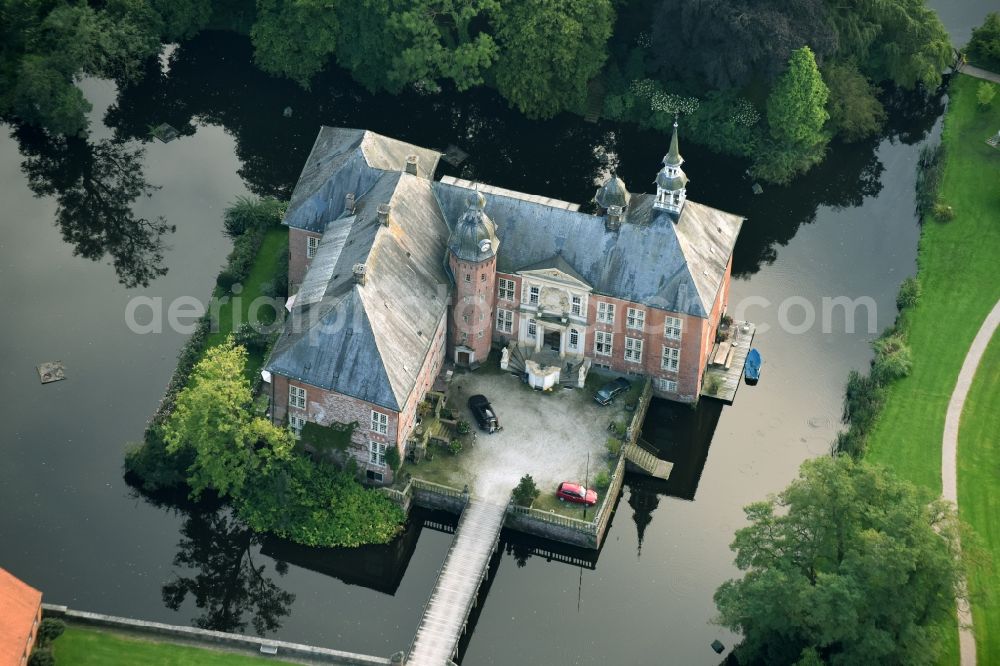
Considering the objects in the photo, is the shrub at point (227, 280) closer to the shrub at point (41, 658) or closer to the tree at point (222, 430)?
the tree at point (222, 430)

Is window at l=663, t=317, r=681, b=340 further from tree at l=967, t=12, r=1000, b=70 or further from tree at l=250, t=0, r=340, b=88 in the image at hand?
tree at l=967, t=12, r=1000, b=70

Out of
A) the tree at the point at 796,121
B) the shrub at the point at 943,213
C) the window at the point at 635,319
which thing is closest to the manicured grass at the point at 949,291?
the shrub at the point at 943,213

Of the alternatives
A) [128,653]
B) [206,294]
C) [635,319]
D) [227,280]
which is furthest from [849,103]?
[128,653]

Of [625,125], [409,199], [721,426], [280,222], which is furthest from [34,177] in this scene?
[721,426]

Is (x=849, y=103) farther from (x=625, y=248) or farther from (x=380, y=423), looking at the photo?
(x=380, y=423)

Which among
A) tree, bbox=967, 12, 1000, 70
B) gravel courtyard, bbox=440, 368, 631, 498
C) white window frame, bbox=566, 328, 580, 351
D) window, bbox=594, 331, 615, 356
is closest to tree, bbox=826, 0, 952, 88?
tree, bbox=967, 12, 1000, 70

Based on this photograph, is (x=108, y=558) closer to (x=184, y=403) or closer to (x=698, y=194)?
(x=184, y=403)
